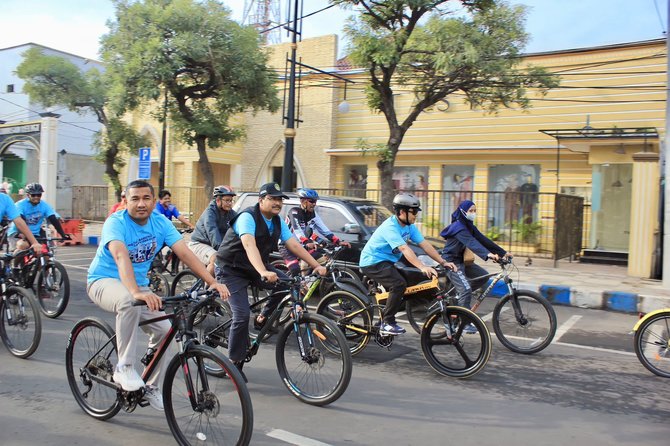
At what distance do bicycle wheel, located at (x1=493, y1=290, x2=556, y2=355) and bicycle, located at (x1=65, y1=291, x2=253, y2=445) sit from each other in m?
4.00

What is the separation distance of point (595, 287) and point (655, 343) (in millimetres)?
5302

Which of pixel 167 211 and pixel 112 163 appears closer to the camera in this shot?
pixel 167 211

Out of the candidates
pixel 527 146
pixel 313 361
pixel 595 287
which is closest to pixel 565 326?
pixel 595 287

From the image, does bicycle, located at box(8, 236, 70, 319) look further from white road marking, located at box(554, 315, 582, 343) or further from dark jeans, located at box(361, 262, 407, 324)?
white road marking, located at box(554, 315, 582, 343)

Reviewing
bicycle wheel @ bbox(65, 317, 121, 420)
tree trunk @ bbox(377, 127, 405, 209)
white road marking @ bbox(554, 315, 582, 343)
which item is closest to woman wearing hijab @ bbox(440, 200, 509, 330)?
white road marking @ bbox(554, 315, 582, 343)

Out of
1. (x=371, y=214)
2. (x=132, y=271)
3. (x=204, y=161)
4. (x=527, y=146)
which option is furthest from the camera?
(x=527, y=146)

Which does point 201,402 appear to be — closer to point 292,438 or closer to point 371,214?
point 292,438

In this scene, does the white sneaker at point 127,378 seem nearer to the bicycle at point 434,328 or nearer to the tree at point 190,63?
the bicycle at point 434,328

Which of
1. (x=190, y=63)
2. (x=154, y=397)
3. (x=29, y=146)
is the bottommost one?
(x=154, y=397)

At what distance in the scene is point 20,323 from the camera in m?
5.83

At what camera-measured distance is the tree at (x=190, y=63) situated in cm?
1484

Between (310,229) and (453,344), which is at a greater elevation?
(310,229)

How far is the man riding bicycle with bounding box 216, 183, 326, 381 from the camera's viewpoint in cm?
483

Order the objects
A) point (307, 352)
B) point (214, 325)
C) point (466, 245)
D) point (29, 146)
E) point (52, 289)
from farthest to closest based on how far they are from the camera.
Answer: point (29, 146), point (52, 289), point (466, 245), point (214, 325), point (307, 352)
